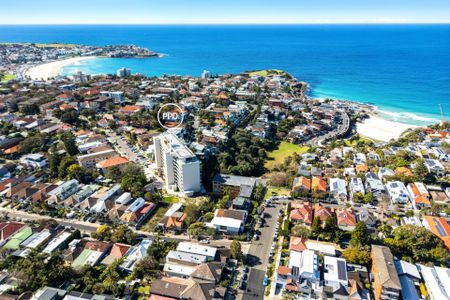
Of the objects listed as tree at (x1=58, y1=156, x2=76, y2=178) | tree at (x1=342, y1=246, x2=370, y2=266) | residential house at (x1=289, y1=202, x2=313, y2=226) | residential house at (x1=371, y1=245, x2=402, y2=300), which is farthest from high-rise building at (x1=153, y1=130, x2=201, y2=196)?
residential house at (x1=371, y1=245, x2=402, y2=300)

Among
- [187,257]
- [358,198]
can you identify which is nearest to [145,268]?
[187,257]

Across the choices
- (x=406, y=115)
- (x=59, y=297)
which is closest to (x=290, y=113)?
(x=406, y=115)

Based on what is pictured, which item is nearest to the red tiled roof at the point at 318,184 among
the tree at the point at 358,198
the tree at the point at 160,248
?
the tree at the point at 358,198

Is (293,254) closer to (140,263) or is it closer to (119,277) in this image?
(140,263)

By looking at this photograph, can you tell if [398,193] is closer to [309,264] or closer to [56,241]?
[309,264]

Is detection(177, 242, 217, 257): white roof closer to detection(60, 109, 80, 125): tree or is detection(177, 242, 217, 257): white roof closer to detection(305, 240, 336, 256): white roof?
detection(305, 240, 336, 256): white roof

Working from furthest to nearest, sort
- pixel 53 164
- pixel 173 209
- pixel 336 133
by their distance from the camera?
pixel 336 133 < pixel 53 164 < pixel 173 209
